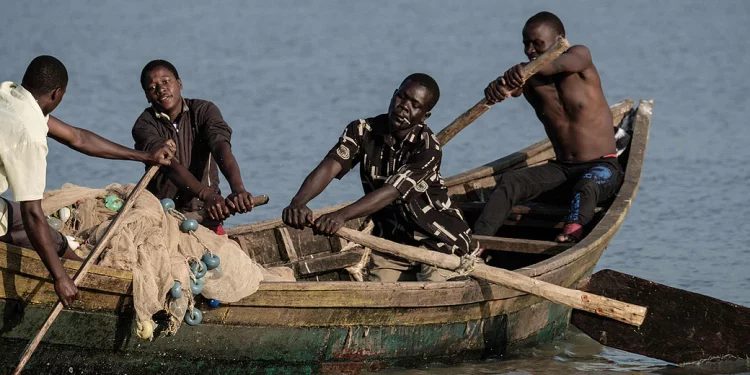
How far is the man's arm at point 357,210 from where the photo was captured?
6.30 metres

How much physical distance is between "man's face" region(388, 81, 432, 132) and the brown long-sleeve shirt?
1017 millimetres

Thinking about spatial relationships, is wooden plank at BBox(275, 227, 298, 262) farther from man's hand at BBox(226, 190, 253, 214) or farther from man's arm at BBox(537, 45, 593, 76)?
man's arm at BBox(537, 45, 593, 76)

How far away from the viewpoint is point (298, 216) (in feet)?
20.8

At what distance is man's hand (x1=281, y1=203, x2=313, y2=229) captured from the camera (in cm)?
633

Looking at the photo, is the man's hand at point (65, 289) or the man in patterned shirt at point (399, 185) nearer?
the man's hand at point (65, 289)

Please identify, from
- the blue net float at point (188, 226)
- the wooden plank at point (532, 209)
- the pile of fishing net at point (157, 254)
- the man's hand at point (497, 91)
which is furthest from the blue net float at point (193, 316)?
the wooden plank at point (532, 209)

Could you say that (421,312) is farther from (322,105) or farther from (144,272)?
(322,105)

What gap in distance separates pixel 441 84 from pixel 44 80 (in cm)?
1035

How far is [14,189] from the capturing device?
5.32 metres

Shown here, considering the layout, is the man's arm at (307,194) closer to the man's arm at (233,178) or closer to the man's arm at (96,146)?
the man's arm at (233,178)

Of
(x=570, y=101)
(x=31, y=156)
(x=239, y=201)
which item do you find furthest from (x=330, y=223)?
(x=570, y=101)

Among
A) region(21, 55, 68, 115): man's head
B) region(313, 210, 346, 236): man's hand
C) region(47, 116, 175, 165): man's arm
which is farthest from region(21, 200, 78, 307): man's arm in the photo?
region(313, 210, 346, 236): man's hand

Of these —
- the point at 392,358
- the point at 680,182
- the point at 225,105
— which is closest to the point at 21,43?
the point at 225,105

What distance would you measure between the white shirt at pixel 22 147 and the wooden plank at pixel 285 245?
7.73 ft
